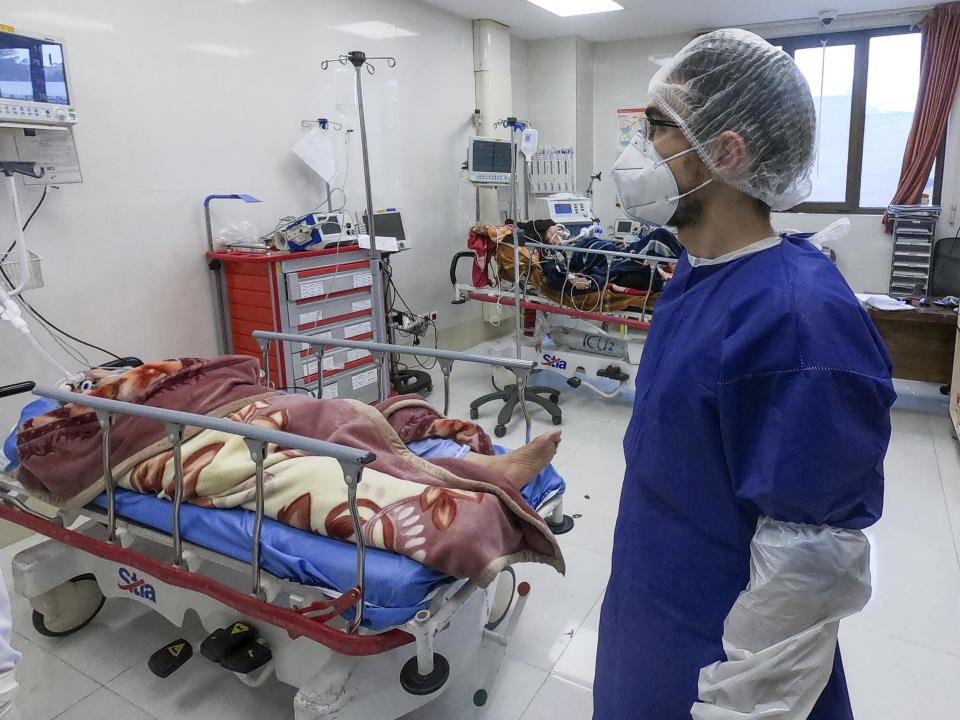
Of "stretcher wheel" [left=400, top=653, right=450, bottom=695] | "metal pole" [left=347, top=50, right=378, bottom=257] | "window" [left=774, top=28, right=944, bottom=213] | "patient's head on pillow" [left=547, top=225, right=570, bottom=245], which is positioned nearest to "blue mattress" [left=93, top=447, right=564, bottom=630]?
"stretcher wheel" [left=400, top=653, right=450, bottom=695]

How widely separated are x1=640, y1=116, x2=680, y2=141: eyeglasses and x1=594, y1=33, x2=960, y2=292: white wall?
173 inches

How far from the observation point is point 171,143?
322cm

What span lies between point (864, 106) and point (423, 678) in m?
5.99

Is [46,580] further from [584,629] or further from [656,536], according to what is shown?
[656,536]

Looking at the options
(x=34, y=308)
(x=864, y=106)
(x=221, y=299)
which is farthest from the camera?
(x=864, y=106)

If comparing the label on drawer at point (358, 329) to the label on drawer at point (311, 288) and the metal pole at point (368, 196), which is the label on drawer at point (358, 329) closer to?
the metal pole at point (368, 196)

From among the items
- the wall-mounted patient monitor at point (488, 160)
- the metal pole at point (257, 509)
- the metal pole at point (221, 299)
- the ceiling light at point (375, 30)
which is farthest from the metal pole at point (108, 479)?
the wall-mounted patient monitor at point (488, 160)

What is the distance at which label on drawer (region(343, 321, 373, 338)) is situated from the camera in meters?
3.71

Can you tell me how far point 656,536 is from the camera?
1.04 m

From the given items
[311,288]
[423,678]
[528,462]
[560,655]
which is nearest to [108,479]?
[423,678]

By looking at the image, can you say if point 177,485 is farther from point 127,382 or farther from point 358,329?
point 358,329

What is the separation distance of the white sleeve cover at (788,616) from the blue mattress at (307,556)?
67 cm

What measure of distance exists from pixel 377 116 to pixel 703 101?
3803mm

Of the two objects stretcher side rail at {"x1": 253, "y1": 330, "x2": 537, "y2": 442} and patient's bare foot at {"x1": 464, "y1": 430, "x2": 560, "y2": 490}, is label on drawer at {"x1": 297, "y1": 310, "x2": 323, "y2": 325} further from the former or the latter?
patient's bare foot at {"x1": 464, "y1": 430, "x2": 560, "y2": 490}
